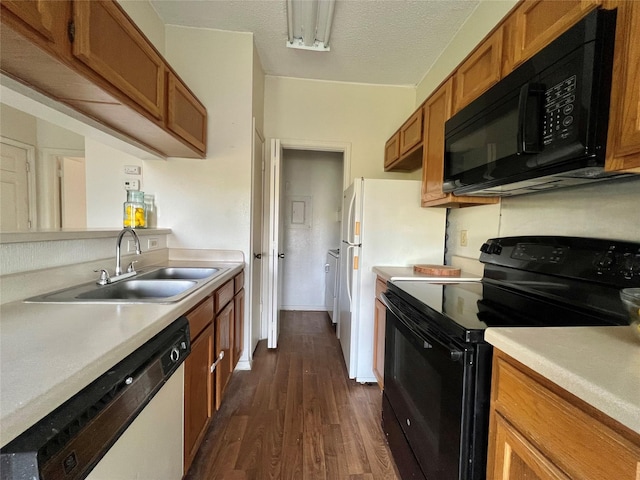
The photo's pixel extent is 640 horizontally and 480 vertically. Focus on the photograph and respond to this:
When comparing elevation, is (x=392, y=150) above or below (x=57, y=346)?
above

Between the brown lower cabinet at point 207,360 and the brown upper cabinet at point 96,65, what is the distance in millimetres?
985

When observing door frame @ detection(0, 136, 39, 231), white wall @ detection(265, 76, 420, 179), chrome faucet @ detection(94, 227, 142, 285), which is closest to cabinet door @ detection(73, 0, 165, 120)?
chrome faucet @ detection(94, 227, 142, 285)

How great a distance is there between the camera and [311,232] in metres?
4.05

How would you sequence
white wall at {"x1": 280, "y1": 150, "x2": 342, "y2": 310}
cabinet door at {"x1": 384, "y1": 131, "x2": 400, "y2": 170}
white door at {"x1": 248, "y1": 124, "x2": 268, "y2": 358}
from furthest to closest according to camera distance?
white wall at {"x1": 280, "y1": 150, "x2": 342, "y2": 310}
cabinet door at {"x1": 384, "y1": 131, "x2": 400, "y2": 170}
white door at {"x1": 248, "y1": 124, "x2": 268, "y2": 358}

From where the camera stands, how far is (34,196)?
5.20 feet

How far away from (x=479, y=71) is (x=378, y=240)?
1.15 metres

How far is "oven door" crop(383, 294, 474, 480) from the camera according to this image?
84 centimetres

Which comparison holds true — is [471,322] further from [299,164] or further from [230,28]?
[299,164]

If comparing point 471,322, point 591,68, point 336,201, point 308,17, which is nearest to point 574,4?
point 591,68

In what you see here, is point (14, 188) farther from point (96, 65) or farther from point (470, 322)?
point (470, 322)

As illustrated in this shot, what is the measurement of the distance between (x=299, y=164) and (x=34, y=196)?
2.87 metres

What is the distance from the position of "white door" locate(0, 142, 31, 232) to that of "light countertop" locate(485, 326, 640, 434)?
6.81ft

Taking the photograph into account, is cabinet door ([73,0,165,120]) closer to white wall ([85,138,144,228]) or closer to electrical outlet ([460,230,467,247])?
white wall ([85,138,144,228])

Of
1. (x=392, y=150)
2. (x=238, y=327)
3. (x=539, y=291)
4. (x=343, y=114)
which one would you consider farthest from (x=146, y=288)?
(x=343, y=114)
